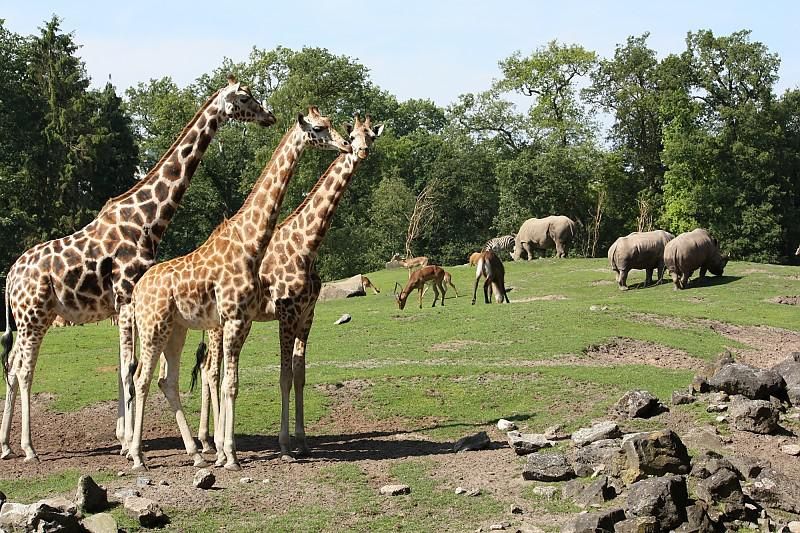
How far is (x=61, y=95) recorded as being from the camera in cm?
5431

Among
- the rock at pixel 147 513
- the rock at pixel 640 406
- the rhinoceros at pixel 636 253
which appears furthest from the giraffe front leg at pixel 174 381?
the rhinoceros at pixel 636 253

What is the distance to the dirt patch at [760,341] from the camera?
73.7 feet

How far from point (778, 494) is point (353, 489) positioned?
4.53 m

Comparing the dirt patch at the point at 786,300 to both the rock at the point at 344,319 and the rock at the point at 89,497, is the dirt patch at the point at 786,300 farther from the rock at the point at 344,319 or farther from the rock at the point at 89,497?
the rock at the point at 89,497

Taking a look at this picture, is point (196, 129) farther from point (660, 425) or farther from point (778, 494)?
point (778, 494)

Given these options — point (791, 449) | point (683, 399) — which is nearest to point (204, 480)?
point (791, 449)

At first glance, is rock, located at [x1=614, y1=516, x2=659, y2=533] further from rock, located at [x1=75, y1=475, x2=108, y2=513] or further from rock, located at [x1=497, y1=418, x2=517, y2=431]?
rock, located at [x1=497, y1=418, x2=517, y2=431]

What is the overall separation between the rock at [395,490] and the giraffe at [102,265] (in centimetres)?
413

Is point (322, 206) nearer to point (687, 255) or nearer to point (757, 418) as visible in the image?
point (757, 418)

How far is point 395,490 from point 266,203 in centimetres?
417

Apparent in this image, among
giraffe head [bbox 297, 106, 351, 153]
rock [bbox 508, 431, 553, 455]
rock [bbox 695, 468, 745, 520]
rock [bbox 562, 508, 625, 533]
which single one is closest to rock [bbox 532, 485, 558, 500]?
rock [bbox 562, 508, 625, 533]

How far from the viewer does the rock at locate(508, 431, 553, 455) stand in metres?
12.8

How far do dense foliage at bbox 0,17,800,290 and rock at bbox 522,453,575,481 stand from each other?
42444 millimetres

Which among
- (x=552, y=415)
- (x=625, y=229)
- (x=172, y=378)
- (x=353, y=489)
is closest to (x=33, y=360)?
(x=172, y=378)
